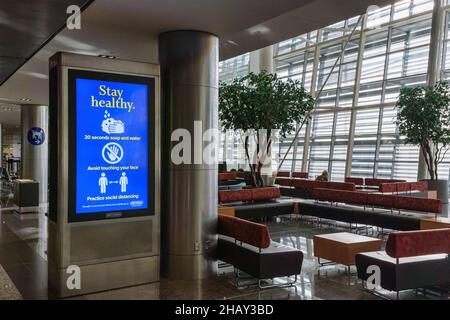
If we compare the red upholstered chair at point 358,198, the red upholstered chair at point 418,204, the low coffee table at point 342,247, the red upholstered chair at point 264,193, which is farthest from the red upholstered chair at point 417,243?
the red upholstered chair at point 264,193

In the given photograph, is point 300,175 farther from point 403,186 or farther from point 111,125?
point 111,125

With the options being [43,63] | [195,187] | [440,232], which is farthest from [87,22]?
[440,232]

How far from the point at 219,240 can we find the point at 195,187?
932 mm

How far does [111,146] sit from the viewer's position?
17.7 ft

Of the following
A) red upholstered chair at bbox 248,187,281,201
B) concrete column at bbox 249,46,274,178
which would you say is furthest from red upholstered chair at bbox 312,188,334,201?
concrete column at bbox 249,46,274,178

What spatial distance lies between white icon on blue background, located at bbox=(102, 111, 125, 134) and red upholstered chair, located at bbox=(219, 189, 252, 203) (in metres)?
5.43

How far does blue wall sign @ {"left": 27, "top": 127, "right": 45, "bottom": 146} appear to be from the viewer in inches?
601

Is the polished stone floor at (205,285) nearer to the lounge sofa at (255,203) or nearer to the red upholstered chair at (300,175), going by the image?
the lounge sofa at (255,203)

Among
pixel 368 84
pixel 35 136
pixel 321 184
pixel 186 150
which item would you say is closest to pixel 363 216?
pixel 321 184

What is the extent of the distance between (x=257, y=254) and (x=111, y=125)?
8.15ft

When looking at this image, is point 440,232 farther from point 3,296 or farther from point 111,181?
point 3,296

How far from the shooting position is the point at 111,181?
5.39 m

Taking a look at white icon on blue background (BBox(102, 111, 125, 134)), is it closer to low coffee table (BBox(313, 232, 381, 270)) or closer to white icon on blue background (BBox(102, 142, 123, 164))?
white icon on blue background (BBox(102, 142, 123, 164))

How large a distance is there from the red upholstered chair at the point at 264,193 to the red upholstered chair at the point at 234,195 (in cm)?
16
